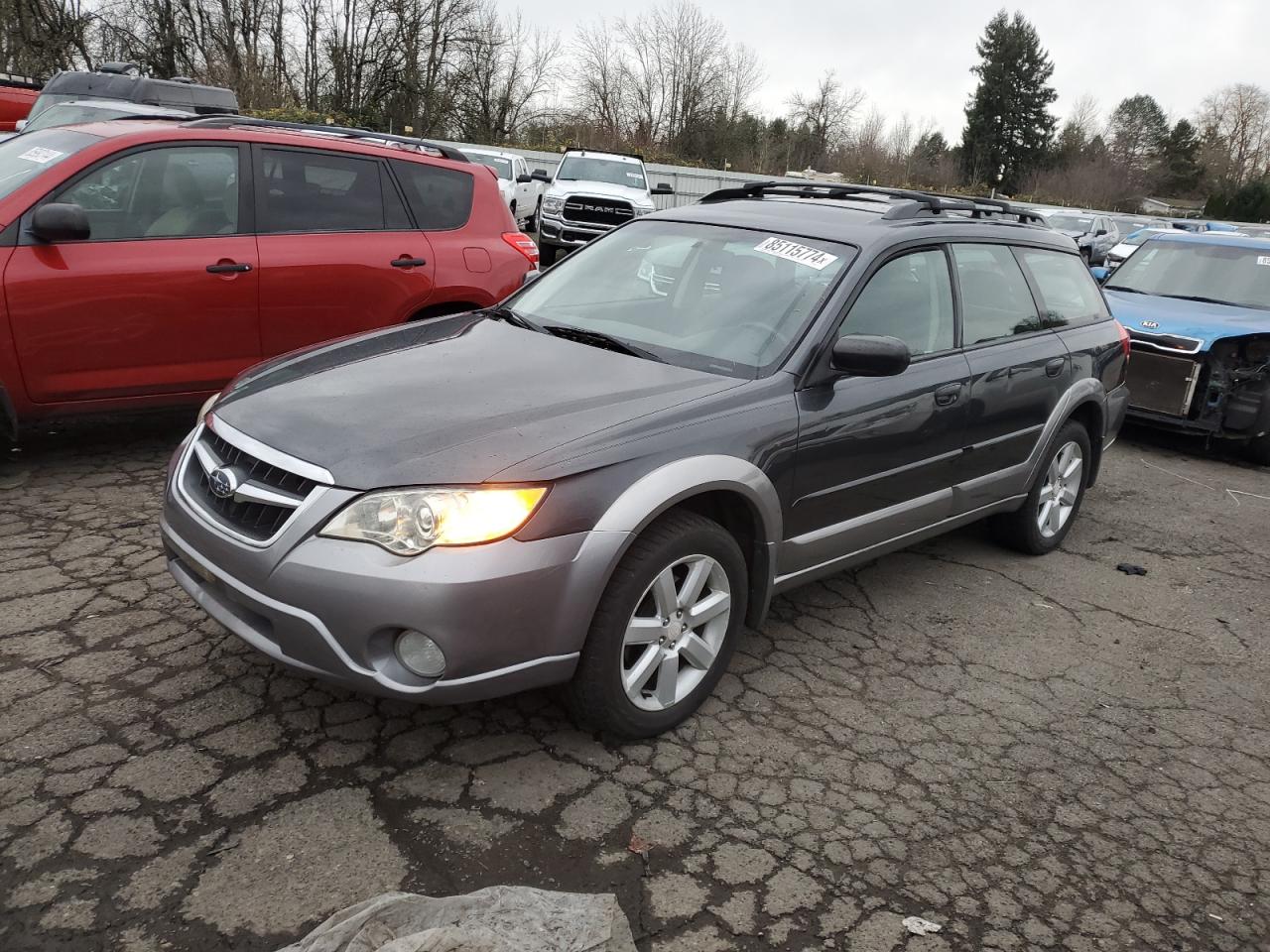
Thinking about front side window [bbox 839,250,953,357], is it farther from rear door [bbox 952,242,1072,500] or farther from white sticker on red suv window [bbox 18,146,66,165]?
white sticker on red suv window [bbox 18,146,66,165]

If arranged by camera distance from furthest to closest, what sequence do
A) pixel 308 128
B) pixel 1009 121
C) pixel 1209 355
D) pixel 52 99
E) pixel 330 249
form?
pixel 1009 121, pixel 52 99, pixel 1209 355, pixel 308 128, pixel 330 249

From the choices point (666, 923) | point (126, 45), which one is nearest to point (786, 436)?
point (666, 923)

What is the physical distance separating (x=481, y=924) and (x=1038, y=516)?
4.03 m

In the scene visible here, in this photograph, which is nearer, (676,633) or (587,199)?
(676,633)

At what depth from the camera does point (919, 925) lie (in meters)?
2.55

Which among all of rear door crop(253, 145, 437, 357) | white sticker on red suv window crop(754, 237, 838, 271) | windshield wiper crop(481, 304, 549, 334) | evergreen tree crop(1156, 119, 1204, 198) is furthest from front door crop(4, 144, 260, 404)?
evergreen tree crop(1156, 119, 1204, 198)

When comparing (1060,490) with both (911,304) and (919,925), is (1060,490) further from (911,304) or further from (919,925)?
(919,925)

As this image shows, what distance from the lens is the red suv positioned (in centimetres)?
471

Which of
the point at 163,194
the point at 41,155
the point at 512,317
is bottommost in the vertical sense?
the point at 512,317

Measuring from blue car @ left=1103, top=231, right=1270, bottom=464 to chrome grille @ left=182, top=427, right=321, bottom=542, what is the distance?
7166mm

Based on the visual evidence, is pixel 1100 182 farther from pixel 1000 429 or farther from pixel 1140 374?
pixel 1000 429

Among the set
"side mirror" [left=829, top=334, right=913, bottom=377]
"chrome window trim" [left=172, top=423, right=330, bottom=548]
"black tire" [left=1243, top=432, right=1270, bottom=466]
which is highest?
"side mirror" [left=829, top=334, right=913, bottom=377]

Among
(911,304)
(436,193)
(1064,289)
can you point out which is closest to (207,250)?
(436,193)

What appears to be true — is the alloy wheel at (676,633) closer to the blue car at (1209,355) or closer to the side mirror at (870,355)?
the side mirror at (870,355)
